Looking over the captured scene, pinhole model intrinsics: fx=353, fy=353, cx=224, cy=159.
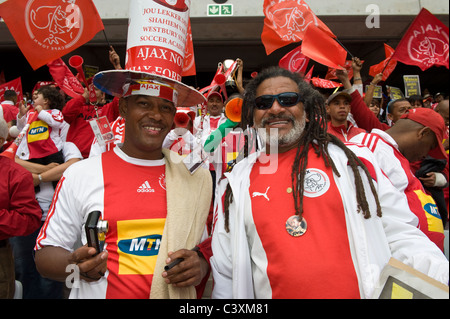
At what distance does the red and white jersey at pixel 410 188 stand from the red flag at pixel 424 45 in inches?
93.3

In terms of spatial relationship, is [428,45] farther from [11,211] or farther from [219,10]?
[219,10]

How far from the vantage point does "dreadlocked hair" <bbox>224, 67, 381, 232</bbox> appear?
1.75 meters

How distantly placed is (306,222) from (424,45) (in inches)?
153

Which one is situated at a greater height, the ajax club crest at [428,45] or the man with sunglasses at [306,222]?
the ajax club crest at [428,45]

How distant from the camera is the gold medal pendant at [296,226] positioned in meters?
1.70

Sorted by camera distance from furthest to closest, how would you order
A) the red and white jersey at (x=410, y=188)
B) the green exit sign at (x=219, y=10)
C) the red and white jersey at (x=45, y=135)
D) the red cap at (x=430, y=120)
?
1. the green exit sign at (x=219, y=10)
2. the red and white jersey at (x=45, y=135)
3. the red cap at (x=430, y=120)
4. the red and white jersey at (x=410, y=188)

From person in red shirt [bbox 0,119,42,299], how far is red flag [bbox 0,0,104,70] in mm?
714

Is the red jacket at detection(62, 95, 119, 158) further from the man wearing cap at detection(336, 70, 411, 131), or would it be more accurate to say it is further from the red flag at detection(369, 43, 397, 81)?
the red flag at detection(369, 43, 397, 81)

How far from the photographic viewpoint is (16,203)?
2.59 metres

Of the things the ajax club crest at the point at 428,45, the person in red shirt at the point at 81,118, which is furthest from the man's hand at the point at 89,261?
the ajax club crest at the point at 428,45

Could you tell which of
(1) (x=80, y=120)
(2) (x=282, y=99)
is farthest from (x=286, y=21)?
(1) (x=80, y=120)

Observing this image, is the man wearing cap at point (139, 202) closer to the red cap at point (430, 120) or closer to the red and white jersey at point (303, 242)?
the red and white jersey at point (303, 242)

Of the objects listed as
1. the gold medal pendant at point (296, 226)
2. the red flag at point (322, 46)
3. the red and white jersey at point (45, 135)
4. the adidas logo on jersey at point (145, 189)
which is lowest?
the gold medal pendant at point (296, 226)

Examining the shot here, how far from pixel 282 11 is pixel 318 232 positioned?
3.36m
